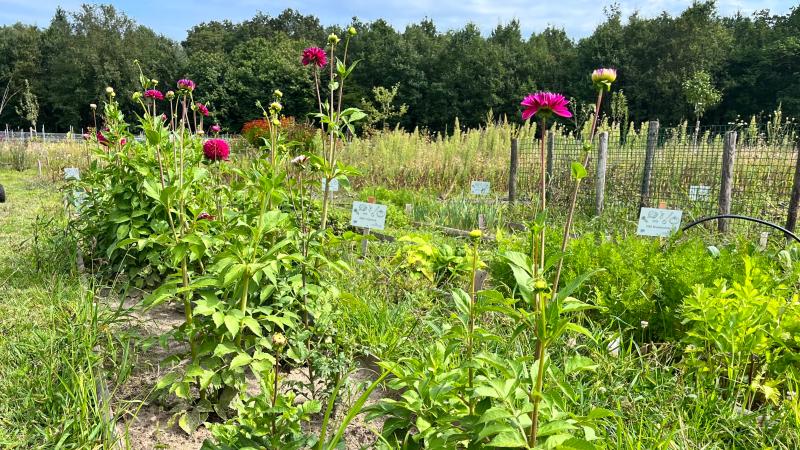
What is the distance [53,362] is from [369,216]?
2047mm

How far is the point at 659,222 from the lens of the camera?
338 centimetres

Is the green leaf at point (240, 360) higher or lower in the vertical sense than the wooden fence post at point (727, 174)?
lower

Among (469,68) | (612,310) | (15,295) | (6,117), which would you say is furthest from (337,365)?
(6,117)

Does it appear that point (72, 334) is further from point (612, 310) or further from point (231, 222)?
point (612, 310)

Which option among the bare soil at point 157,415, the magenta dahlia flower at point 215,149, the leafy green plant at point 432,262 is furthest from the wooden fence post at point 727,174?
the magenta dahlia flower at point 215,149

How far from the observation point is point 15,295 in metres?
2.62

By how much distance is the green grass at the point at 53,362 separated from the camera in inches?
61.1

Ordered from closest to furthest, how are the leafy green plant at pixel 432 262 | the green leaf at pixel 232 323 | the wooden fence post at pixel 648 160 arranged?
the green leaf at pixel 232 323 → the leafy green plant at pixel 432 262 → the wooden fence post at pixel 648 160

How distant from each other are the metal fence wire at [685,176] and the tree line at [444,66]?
15.5 meters

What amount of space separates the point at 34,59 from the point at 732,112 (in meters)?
51.8

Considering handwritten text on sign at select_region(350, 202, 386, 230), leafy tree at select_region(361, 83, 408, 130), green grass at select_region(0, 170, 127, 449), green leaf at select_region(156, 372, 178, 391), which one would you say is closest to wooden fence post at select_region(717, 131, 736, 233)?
handwritten text on sign at select_region(350, 202, 386, 230)

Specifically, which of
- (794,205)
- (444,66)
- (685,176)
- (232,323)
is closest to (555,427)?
(232,323)

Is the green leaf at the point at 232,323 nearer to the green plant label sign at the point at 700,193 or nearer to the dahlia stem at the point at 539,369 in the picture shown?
the dahlia stem at the point at 539,369

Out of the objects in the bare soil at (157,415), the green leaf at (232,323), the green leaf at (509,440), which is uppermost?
the green leaf at (232,323)
